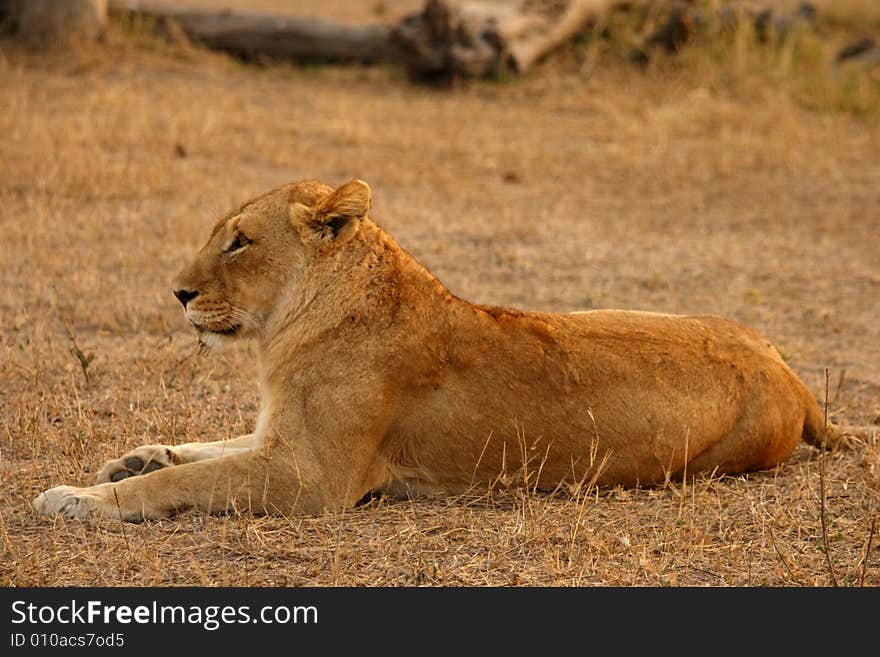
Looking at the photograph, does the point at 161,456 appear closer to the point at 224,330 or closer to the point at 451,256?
the point at 224,330

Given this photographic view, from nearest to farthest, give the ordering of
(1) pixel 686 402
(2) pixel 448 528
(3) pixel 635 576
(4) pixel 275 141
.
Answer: (3) pixel 635 576
(2) pixel 448 528
(1) pixel 686 402
(4) pixel 275 141

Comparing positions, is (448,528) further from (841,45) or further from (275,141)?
(841,45)

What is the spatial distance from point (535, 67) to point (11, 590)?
12.2 meters

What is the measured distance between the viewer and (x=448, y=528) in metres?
4.70

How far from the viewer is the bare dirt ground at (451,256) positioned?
14.8 feet

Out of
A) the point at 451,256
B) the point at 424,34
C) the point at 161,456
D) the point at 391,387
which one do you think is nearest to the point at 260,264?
the point at 391,387

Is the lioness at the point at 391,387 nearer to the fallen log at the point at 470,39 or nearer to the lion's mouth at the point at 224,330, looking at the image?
the lion's mouth at the point at 224,330

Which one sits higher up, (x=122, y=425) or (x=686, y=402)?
(x=686, y=402)

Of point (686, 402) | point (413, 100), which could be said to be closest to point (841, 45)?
point (413, 100)

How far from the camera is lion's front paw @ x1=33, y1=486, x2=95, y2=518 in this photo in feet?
15.1

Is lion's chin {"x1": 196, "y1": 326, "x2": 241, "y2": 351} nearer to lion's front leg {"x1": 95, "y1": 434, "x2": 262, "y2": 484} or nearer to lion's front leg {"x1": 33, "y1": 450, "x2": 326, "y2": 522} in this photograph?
lion's front leg {"x1": 95, "y1": 434, "x2": 262, "y2": 484}

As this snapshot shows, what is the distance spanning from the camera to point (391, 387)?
4.85 meters

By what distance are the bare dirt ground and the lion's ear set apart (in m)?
1.00

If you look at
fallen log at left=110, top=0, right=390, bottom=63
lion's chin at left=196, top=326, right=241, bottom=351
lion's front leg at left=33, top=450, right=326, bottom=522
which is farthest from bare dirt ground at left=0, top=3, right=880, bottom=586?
lion's chin at left=196, top=326, right=241, bottom=351
